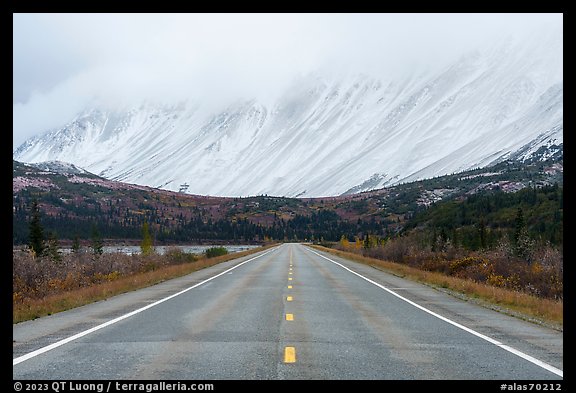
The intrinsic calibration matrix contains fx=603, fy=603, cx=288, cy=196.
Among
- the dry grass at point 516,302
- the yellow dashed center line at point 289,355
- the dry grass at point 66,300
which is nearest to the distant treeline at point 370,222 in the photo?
the dry grass at point 516,302

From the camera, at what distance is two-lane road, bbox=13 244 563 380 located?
336 inches

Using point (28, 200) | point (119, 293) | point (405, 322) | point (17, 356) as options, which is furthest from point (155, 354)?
point (28, 200)

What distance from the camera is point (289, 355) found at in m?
9.67

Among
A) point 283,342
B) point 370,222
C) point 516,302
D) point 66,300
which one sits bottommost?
point 66,300

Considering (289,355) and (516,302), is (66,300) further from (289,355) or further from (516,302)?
(516,302)

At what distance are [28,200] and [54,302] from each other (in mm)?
169694

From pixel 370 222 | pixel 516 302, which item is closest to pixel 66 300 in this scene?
pixel 516 302

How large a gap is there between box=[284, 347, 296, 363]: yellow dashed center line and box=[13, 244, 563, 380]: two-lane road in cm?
2

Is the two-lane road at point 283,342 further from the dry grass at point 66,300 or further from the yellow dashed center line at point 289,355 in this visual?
the dry grass at point 66,300

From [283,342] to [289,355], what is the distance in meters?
1.36

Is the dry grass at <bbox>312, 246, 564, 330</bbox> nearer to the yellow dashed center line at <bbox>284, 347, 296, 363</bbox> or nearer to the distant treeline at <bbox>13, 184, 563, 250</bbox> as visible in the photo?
the yellow dashed center line at <bbox>284, 347, 296, 363</bbox>

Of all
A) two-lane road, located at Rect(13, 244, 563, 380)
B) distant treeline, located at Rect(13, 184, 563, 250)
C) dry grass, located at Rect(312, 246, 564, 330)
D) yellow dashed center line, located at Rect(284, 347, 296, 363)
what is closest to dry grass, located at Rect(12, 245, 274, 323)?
two-lane road, located at Rect(13, 244, 563, 380)

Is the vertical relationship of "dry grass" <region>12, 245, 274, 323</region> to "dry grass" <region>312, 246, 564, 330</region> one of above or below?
below

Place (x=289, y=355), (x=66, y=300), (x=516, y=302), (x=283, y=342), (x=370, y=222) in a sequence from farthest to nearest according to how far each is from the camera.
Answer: (x=370, y=222) < (x=516, y=302) < (x=66, y=300) < (x=283, y=342) < (x=289, y=355)
